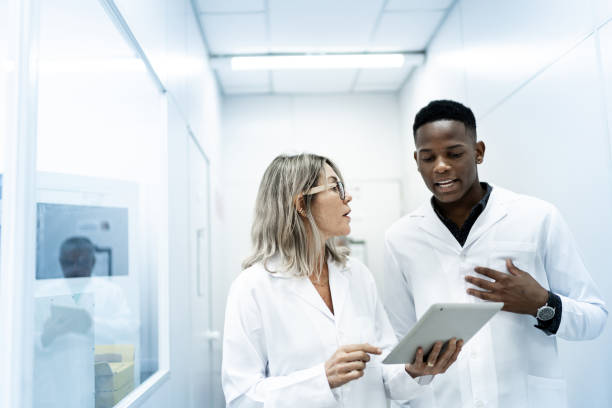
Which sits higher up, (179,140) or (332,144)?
(332,144)

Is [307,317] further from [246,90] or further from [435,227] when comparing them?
[246,90]

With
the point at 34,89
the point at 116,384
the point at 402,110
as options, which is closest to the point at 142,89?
the point at 34,89

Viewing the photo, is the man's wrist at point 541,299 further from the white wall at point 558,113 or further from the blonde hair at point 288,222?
the blonde hair at point 288,222

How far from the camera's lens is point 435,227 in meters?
1.55

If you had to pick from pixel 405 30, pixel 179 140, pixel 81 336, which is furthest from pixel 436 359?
pixel 405 30

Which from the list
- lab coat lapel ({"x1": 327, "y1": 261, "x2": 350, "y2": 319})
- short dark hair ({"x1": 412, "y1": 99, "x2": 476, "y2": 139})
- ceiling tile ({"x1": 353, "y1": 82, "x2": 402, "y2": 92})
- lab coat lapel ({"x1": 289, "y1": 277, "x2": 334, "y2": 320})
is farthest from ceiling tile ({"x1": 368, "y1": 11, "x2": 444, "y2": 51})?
lab coat lapel ({"x1": 289, "y1": 277, "x2": 334, "y2": 320})

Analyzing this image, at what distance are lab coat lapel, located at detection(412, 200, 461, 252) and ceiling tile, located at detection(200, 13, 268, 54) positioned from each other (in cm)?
211

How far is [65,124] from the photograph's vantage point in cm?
111

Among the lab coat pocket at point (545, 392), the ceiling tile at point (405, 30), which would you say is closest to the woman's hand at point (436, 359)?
the lab coat pocket at point (545, 392)

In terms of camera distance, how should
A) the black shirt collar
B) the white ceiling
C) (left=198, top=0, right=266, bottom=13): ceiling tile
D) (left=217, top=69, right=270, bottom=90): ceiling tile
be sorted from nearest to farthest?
the black shirt collar, (left=198, top=0, right=266, bottom=13): ceiling tile, the white ceiling, (left=217, top=69, right=270, bottom=90): ceiling tile

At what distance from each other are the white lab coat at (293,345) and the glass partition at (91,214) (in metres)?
0.36

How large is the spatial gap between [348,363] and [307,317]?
0.21 metres

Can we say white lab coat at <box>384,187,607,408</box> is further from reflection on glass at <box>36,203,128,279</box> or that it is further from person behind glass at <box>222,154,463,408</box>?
reflection on glass at <box>36,203,128,279</box>

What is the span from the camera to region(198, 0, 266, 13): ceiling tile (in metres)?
2.95
